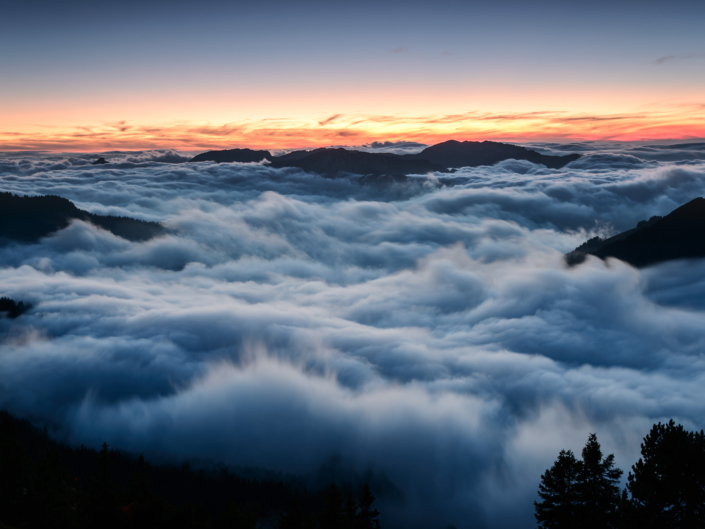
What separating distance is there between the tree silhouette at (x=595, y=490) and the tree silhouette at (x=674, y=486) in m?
1.67

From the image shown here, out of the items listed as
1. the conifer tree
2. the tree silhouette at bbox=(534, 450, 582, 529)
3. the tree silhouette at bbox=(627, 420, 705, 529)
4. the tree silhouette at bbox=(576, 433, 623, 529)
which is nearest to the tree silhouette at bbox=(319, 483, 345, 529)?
the conifer tree

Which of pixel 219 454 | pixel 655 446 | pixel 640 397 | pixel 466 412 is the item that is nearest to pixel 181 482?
pixel 219 454

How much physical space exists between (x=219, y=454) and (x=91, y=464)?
4873 cm

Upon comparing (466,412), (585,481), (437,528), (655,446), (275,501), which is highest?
(655,446)

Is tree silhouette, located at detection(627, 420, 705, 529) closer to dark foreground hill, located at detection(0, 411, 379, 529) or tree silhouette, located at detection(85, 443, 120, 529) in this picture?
dark foreground hill, located at detection(0, 411, 379, 529)

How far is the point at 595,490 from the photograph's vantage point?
28.6m

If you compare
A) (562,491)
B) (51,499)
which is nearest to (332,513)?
(562,491)

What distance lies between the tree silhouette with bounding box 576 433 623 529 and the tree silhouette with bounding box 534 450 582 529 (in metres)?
0.37

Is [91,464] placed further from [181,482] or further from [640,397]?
[640,397]

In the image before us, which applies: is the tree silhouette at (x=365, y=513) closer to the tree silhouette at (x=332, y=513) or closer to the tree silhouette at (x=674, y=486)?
the tree silhouette at (x=332, y=513)

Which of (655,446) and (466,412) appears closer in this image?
(655,446)

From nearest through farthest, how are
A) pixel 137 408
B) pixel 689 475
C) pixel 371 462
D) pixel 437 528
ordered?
1. pixel 689 475
2. pixel 437 528
3. pixel 371 462
4. pixel 137 408

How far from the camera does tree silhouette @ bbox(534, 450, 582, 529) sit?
28.6m

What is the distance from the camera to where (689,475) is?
27.4 meters
